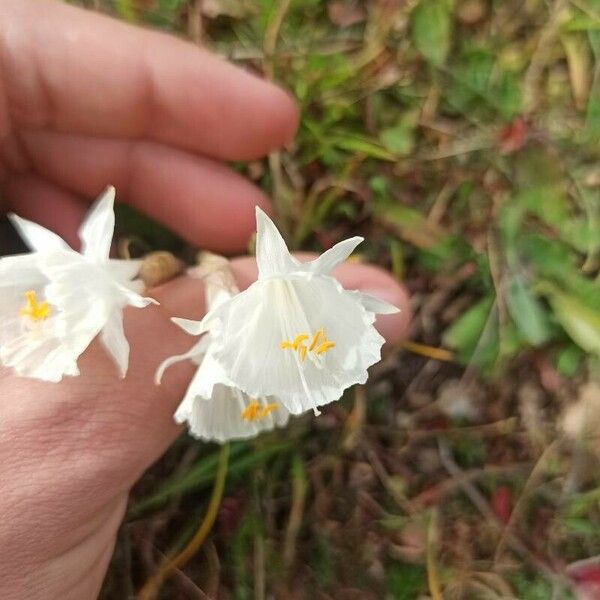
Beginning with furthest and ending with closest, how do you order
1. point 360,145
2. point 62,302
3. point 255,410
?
point 360,145
point 255,410
point 62,302

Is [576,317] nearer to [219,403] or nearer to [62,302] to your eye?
[219,403]

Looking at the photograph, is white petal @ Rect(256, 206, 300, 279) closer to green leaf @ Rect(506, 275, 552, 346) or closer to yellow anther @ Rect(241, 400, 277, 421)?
yellow anther @ Rect(241, 400, 277, 421)

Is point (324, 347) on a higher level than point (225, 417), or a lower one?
higher

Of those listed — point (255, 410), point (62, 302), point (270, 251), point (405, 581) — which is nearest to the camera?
point (270, 251)

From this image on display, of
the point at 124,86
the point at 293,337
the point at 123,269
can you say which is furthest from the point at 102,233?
the point at 124,86

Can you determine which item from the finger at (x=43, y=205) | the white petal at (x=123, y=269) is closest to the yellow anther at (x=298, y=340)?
the white petal at (x=123, y=269)

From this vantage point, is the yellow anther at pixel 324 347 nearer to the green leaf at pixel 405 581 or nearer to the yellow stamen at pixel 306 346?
the yellow stamen at pixel 306 346

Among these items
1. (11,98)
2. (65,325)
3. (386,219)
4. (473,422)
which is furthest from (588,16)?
(65,325)
